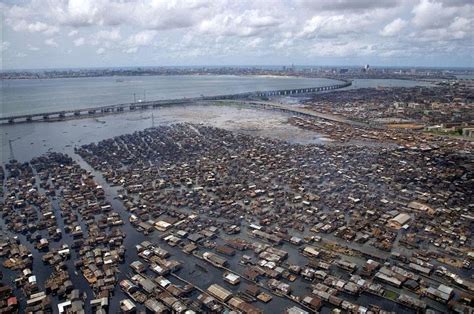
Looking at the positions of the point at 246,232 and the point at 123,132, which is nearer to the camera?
the point at 246,232

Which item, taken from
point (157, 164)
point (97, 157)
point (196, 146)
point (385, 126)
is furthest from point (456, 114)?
point (97, 157)

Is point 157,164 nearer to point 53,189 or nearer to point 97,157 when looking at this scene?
point 97,157

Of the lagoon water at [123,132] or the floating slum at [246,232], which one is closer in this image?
the floating slum at [246,232]

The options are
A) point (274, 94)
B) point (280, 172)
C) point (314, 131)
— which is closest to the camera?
point (280, 172)

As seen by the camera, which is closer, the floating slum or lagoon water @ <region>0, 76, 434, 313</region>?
the floating slum

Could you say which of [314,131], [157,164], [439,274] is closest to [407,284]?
[439,274]

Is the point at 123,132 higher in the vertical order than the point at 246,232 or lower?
higher

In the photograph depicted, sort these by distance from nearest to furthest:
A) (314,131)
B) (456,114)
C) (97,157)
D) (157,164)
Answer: (157,164)
(97,157)
(314,131)
(456,114)

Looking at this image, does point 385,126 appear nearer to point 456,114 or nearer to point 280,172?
point 456,114

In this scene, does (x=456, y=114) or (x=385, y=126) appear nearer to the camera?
(x=385, y=126)
